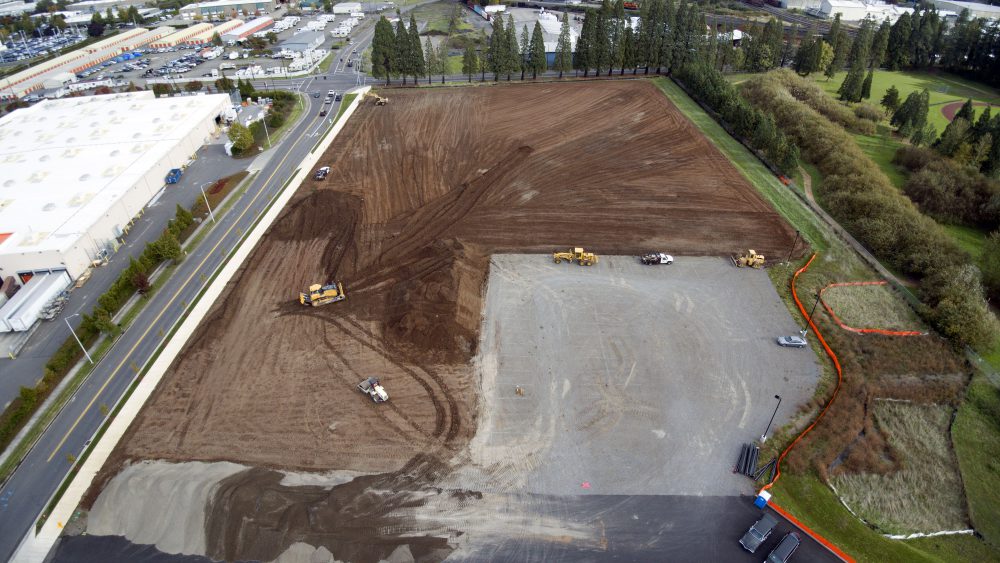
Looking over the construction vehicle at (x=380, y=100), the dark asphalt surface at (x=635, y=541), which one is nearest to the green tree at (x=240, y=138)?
the construction vehicle at (x=380, y=100)

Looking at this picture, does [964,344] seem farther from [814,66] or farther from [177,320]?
[814,66]

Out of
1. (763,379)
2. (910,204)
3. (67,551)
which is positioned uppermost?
(910,204)

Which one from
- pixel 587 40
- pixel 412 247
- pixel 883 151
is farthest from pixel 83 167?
pixel 883 151

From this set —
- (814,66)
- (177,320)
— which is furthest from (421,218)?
(814,66)

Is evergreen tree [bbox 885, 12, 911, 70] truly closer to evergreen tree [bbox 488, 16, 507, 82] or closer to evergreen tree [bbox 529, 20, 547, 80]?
evergreen tree [bbox 529, 20, 547, 80]

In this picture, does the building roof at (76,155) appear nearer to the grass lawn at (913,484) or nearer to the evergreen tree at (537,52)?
the evergreen tree at (537,52)

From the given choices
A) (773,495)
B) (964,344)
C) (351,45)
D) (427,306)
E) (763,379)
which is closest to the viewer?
(773,495)

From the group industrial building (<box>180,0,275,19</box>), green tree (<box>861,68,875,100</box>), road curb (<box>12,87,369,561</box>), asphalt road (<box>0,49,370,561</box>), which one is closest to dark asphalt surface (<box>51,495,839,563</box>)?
Result: road curb (<box>12,87,369,561</box>)

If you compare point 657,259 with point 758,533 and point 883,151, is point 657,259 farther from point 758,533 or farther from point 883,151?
point 883,151
